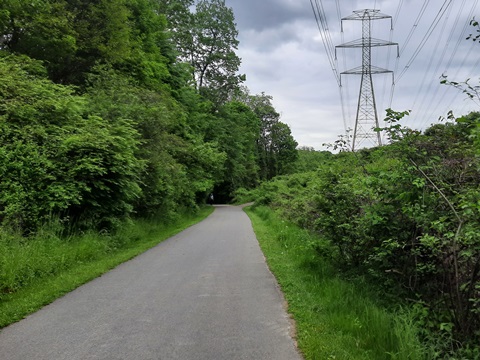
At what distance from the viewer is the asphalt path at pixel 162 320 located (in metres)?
4.51

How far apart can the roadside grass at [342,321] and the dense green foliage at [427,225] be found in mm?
419

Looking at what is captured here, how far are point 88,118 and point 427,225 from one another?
11809mm

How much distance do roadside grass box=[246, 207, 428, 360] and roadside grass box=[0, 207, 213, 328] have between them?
168 inches

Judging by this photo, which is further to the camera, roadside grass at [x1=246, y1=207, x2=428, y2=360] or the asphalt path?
the asphalt path

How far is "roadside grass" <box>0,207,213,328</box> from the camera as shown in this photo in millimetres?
6316

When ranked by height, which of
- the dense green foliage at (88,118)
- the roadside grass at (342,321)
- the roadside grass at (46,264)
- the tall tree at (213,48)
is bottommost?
the roadside grass at (342,321)

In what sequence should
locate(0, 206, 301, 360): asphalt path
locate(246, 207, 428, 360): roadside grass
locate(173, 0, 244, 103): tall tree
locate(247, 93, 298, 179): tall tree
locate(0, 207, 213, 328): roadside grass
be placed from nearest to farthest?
locate(246, 207, 428, 360): roadside grass → locate(0, 206, 301, 360): asphalt path → locate(0, 207, 213, 328): roadside grass → locate(173, 0, 244, 103): tall tree → locate(247, 93, 298, 179): tall tree

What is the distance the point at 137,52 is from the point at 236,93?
28.8 metres

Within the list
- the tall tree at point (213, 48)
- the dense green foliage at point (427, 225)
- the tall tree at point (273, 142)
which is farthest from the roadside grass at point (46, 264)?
the tall tree at point (273, 142)

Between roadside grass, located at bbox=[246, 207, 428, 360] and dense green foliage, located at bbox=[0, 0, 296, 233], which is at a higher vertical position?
dense green foliage, located at bbox=[0, 0, 296, 233]

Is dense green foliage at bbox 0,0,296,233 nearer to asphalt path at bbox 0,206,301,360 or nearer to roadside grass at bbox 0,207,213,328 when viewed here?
roadside grass at bbox 0,207,213,328

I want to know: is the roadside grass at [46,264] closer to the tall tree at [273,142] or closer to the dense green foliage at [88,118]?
the dense green foliage at [88,118]

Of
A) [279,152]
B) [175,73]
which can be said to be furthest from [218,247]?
[279,152]

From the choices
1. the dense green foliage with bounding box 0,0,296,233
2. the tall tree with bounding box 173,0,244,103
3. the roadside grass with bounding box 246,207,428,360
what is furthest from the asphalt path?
the tall tree with bounding box 173,0,244,103
